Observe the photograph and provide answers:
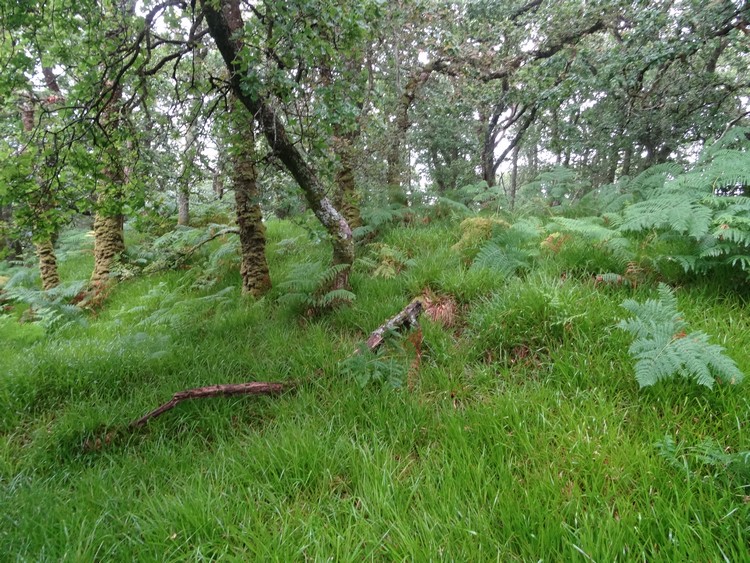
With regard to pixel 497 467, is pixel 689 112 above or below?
above

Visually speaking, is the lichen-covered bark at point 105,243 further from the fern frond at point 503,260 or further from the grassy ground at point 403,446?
the fern frond at point 503,260

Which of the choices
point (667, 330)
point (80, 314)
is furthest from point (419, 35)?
point (80, 314)

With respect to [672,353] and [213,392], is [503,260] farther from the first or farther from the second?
[213,392]

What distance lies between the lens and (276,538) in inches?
68.0

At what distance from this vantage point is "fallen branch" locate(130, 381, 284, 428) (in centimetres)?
274

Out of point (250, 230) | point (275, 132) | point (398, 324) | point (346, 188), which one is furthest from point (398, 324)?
point (346, 188)

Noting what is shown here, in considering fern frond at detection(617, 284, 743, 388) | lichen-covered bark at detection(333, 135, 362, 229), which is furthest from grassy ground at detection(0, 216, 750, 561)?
lichen-covered bark at detection(333, 135, 362, 229)

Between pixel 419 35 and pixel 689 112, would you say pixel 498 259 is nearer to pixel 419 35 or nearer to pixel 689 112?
pixel 419 35

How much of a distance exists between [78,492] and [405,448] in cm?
200

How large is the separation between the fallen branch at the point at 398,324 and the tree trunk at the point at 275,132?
3.55 ft

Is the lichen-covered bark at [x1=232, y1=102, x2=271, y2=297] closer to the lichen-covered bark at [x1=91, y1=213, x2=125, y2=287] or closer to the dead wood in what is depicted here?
the dead wood

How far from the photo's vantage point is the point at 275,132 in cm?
285

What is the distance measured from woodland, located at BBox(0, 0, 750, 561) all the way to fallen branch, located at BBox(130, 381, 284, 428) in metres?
0.02

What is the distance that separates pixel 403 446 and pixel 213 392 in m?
1.56
